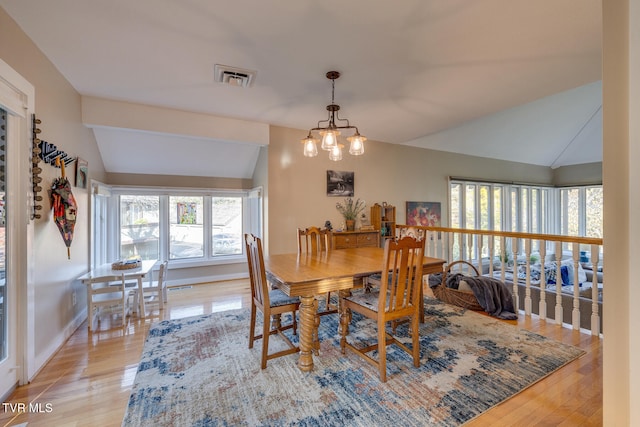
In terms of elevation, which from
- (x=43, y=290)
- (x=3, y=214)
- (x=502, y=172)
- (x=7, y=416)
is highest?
(x=502, y=172)

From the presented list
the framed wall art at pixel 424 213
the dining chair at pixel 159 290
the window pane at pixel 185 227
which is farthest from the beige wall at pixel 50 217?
the framed wall art at pixel 424 213

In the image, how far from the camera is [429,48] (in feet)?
7.43

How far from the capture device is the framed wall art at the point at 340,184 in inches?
185

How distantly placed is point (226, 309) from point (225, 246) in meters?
1.77

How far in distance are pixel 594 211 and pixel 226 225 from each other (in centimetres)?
907

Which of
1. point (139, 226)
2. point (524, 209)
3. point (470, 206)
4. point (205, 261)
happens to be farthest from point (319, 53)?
point (524, 209)

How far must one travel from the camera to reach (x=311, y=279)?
202cm

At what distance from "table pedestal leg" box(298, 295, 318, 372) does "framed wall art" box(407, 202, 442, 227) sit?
12.7 feet

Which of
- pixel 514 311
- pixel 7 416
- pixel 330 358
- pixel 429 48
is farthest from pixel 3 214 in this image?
pixel 514 311

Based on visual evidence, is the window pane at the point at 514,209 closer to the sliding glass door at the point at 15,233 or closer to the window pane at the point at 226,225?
the window pane at the point at 226,225

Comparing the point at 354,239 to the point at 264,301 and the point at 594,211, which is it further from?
the point at 594,211

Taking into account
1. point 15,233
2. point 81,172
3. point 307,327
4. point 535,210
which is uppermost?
point 81,172

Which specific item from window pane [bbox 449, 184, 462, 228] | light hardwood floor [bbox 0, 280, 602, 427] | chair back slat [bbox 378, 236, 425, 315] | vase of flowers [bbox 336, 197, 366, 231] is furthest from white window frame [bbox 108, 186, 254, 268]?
window pane [bbox 449, 184, 462, 228]

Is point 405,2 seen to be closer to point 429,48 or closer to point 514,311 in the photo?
point 429,48
